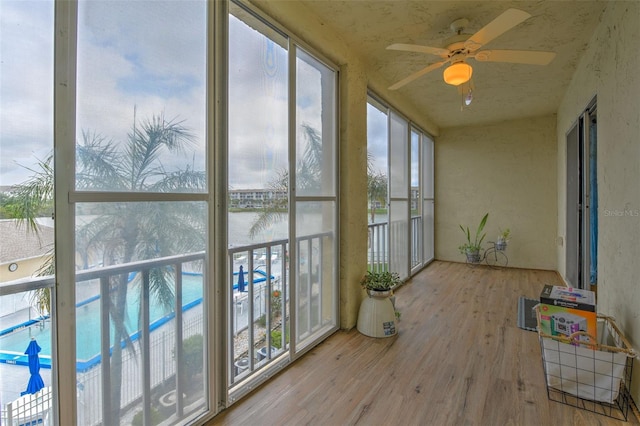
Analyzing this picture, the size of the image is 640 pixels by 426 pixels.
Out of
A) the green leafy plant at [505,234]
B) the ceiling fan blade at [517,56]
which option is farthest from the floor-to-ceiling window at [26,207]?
the green leafy plant at [505,234]

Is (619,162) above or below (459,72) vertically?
below

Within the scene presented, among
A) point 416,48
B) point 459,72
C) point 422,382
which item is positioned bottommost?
point 422,382

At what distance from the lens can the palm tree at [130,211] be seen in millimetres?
1207

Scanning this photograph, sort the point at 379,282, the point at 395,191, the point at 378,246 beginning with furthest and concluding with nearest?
the point at 395,191
the point at 378,246
the point at 379,282

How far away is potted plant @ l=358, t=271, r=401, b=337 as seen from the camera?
269 centimetres

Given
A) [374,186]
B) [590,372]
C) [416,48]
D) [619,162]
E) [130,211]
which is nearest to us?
[130,211]

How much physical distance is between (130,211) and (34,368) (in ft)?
2.07

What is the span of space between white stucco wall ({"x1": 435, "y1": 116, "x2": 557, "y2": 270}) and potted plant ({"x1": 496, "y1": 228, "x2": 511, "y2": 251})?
0.25 feet

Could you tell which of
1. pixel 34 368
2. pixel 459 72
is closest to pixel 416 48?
pixel 459 72

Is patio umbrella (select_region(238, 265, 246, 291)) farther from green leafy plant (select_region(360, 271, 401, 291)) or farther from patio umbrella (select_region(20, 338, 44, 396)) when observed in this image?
green leafy plant (select_region(360, 271, 401, 291))

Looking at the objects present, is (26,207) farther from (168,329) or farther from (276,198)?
(276,198)

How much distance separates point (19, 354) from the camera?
1.07 metres

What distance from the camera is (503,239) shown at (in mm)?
5215

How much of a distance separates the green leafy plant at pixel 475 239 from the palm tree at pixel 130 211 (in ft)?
17.0
